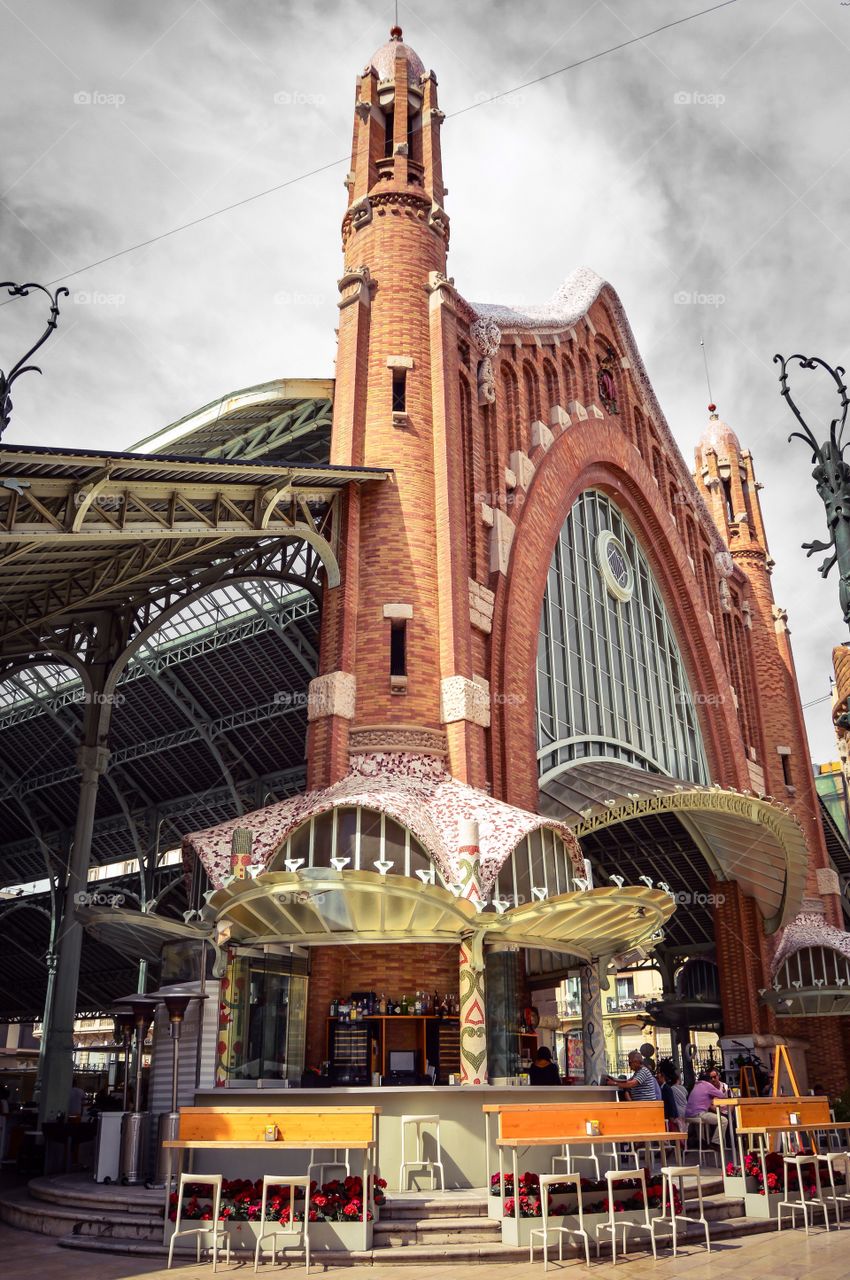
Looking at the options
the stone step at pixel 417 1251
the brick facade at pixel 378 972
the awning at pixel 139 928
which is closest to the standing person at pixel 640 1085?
the brick facade at pixel 378 972

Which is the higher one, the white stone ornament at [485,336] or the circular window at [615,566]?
the white stone ornament at [485,336]

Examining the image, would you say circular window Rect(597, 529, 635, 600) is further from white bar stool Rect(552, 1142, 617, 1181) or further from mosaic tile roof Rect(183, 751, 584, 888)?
white bar stool Rect(552, 1142, 617, 1181)

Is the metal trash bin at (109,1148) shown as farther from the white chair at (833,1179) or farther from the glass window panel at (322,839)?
the white chair at (833,1179)

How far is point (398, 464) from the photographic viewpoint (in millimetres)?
22078

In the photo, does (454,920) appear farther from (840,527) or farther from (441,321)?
(441,321)

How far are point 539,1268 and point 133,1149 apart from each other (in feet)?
25.4

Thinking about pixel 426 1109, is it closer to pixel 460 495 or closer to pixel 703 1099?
pixel 703 1099

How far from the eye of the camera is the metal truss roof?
59.5 feet

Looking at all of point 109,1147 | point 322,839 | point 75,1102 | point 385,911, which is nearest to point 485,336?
point 322,839

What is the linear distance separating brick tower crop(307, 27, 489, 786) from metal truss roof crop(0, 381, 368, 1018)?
3.21 ft

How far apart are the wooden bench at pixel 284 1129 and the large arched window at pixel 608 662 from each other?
13.0 m

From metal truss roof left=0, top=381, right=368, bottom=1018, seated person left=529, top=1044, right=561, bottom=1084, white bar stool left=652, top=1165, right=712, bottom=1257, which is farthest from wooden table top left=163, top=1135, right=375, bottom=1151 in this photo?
metal truss roof left=0, top=381, right=368, bottom=1018

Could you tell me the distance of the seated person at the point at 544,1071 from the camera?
17109mm

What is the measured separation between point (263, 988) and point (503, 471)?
41.9 ft
